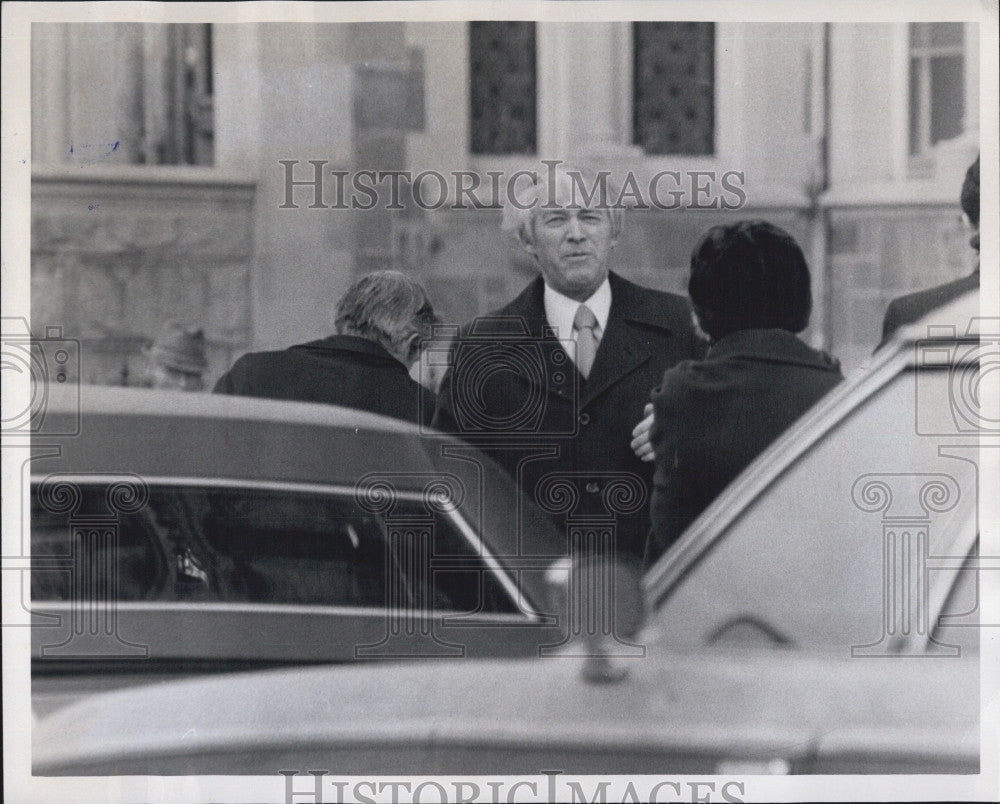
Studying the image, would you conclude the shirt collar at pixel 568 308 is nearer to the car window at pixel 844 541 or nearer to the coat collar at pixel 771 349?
the coat collar at pixel 771 349

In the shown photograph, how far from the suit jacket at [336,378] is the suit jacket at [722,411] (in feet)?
2.22

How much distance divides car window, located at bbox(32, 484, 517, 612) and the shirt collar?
24.5 inches

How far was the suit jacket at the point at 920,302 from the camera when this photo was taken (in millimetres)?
2748

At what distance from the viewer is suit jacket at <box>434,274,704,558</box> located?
107 inches

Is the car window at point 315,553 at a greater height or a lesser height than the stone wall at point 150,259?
lesser

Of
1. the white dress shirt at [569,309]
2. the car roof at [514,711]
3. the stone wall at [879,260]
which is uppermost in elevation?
the stone wall at [879,260]

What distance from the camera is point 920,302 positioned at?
276cm

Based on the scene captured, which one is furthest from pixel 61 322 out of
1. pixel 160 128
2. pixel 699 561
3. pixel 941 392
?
pixel 941 392

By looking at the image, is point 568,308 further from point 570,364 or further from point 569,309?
point 570,364

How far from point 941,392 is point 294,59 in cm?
203

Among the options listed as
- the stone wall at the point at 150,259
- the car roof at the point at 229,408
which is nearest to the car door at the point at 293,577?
the car roof at the point at 229,408

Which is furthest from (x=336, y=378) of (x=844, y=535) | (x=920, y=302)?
(x=920, y=302)

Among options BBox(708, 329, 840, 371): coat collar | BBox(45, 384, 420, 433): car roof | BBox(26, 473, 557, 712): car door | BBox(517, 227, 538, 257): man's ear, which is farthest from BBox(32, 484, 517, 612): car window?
BBox(708, 329, 840, 371): coat collar

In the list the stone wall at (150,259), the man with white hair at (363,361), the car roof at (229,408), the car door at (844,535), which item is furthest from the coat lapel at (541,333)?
the stone wall at (150,259)
